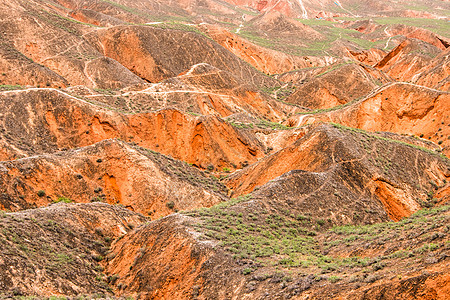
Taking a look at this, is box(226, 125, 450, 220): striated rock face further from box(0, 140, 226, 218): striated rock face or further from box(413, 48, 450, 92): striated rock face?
box(413, 48, 450, 92): striated rock face

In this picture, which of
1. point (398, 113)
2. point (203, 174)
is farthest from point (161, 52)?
point (203, 174)

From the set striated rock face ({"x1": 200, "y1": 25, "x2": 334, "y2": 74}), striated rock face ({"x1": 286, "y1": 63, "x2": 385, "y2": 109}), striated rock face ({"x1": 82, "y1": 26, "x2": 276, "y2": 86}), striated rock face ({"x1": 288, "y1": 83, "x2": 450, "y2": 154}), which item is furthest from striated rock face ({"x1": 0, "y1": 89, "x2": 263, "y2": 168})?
striated rock face ({"x1": 200, "y1": 25, "x2": 334, "y2": 74})

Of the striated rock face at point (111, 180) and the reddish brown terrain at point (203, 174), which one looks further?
the striated rock face at point (111, 180)

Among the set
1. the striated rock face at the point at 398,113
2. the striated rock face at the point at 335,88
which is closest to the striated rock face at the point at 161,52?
the striated rock face at the point at 335,88

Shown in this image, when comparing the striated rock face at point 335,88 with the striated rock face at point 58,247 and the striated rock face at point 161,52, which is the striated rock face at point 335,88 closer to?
the striated rock face at point 161,52

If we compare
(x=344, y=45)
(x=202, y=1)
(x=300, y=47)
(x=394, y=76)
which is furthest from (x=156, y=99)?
(x=202, y=1)

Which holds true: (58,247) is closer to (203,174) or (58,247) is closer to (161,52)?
(203,174)

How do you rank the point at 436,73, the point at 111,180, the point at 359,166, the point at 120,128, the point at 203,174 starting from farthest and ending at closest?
the point at 436,73
the point at 120,128
the point at 203,174
the point at 111,180
the point at 359,166
